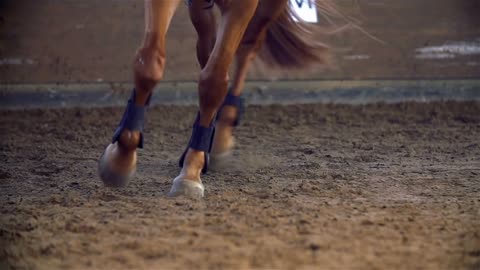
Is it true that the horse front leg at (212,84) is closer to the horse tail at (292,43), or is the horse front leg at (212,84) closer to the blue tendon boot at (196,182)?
the blue tendon boot at (196,182)

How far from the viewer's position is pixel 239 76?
4.13 metres

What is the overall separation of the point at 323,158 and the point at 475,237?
5.73 feet

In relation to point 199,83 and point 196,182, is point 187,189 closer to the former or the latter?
point 196,182

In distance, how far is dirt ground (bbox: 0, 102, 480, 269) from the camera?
216 cm

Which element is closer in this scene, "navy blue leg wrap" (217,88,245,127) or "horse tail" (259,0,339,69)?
"navy blue leg wrap" (217,88,245,127)

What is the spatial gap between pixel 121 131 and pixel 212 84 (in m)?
0.41

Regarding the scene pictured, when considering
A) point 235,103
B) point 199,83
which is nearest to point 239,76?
point 235,103

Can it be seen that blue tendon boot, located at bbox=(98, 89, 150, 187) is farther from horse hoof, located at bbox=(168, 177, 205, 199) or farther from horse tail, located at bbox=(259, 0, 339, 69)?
horse tail, located at bbox=(259, 0, 339, 69)

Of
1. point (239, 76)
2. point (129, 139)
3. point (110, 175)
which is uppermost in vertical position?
point (239, 76)

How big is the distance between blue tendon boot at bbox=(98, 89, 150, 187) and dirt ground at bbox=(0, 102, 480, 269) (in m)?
0.05

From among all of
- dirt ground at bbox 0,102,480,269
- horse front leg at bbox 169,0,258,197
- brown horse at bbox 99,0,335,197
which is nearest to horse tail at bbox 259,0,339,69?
dirt ground at bbox 0,102,480,269

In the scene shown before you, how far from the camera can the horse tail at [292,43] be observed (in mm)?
4512

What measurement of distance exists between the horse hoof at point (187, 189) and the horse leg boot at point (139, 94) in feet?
0.68

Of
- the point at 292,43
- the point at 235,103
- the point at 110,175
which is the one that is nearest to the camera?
the point at 110,175
